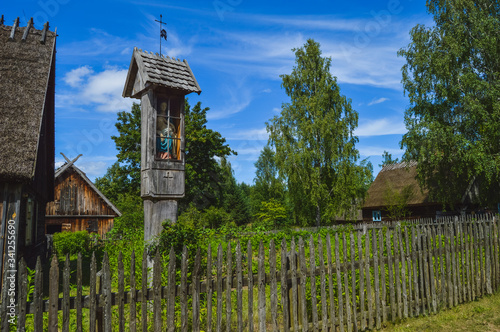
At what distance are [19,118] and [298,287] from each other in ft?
22.1

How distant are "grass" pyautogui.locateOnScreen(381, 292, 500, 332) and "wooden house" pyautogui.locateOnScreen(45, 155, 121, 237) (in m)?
19.2

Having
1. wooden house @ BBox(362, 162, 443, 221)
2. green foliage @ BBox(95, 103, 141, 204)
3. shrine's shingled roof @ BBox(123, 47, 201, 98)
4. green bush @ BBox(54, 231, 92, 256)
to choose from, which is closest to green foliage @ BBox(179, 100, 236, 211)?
green foliage @ BBox(95, 103, 141, 204)

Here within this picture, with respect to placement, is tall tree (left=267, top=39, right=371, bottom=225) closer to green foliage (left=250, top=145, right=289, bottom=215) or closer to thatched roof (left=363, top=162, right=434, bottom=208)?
thatched roof (left=363, top=162, right=434, bottom=208)

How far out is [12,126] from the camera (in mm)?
7328

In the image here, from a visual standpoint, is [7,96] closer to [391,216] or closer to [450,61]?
[450,61]

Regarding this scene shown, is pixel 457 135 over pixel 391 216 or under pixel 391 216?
over

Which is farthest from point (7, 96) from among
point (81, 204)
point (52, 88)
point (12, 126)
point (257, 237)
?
point (81, 204)

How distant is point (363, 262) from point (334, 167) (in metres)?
18.8

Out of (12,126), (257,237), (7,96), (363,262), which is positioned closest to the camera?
(363,262)

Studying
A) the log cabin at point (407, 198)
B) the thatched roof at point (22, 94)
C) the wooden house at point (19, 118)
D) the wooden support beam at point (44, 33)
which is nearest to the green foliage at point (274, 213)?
the log cabin at point (407, 198)

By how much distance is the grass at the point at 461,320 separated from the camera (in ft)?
17.7

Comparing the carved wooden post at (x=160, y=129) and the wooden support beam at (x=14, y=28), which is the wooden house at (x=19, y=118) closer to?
the wooden support beam at (x=14, y=28)

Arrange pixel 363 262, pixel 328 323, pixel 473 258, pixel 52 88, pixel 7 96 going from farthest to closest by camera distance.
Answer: pixel 52 88 → pixel 7 96 → pixel 473 258 → pixel 363 262 → pixel 328 323

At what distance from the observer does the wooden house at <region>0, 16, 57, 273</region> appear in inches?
276
